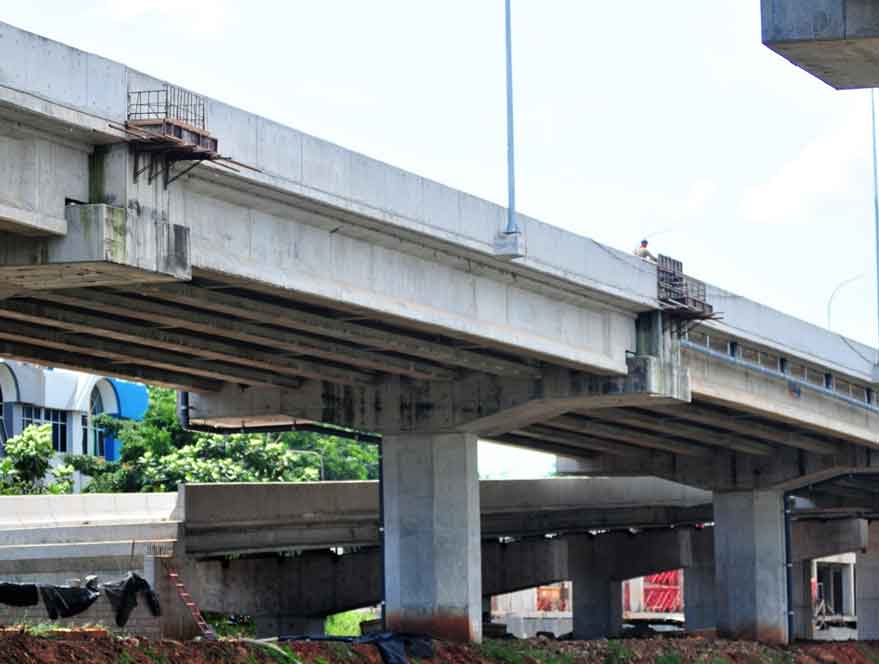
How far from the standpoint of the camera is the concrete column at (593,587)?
2881 inches

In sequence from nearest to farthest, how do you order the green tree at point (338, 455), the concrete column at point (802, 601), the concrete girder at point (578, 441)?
the concrete girder at point (578, 441), the concrete column at point (802, 601), the green tree at point (338, 455)

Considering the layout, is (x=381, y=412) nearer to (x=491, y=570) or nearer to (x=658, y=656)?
(x=658, y=656)

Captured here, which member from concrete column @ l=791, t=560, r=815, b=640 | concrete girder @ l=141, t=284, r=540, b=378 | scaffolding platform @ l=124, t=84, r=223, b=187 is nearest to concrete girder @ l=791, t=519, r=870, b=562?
concrete column @ l=791, t=560, r=815, b=640

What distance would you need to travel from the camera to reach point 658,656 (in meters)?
47.2

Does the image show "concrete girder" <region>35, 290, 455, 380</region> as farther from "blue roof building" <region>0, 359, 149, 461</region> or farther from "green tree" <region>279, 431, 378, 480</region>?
"green tree" <region>279, 431, 378, 480</region>

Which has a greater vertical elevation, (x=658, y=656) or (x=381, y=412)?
(x=381, y=412)

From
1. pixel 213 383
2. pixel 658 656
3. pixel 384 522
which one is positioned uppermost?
pixel 213 383

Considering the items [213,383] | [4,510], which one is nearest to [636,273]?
[213,383]

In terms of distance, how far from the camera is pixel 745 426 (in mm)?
52469

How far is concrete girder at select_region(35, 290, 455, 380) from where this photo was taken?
3027 cm

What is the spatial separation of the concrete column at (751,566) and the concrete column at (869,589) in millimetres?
29011

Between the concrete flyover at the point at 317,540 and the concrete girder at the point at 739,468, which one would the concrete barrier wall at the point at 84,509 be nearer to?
the concrete flyover at the point at 317,540

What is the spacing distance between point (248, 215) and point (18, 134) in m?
5.40

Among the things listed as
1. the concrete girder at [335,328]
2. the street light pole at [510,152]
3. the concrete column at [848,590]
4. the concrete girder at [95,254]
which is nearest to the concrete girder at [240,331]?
the concrete girder at [335,328]
